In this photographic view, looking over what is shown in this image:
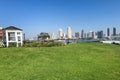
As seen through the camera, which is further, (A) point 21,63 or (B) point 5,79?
(A) point 21,63

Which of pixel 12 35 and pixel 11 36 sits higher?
pixel 12 35

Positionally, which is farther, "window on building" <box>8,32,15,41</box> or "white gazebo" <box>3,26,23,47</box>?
"window on building" <box>8,32,15,41</box>

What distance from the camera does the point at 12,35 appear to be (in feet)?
75.7

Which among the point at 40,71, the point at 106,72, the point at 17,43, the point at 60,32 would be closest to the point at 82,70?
the point at 106,72

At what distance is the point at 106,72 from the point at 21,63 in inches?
184

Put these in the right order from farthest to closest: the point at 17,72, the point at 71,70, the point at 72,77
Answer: the point at 71,70, the point at 17,72, the point at 72,77

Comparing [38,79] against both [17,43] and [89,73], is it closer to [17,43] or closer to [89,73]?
[89,73]

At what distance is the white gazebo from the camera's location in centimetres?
2239

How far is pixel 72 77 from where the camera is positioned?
7.29 meters

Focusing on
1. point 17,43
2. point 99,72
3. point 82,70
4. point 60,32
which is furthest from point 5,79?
point 60,32

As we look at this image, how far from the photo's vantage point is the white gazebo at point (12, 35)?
2239cm

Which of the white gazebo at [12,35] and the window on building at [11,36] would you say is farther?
the window on building at [11,36]

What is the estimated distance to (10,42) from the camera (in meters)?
22.6

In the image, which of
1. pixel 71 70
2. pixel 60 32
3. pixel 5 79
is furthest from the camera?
pixel 60 32
